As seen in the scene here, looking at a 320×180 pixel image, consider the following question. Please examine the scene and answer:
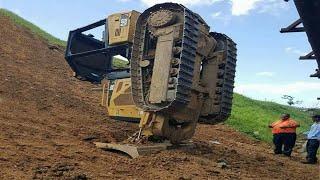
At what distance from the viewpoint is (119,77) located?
31.3ft

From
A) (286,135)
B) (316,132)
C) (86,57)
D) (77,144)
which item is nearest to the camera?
(77,144)

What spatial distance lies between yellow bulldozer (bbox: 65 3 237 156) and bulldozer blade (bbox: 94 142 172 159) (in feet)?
1.02

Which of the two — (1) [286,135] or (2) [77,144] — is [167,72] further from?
(1) [286,135]

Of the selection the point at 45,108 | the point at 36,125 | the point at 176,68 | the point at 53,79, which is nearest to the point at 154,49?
the point at 176,68

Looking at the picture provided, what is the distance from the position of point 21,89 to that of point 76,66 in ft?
7.76

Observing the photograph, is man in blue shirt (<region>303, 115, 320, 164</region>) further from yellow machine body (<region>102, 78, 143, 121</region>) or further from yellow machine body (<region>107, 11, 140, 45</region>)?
yellow machine body (<region>107, 11, 140, 45</region>)

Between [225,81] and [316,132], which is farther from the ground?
[225,81]

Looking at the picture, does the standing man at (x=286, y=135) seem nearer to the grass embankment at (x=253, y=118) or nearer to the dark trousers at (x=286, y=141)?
the dark trousers at (x=286, y=141)

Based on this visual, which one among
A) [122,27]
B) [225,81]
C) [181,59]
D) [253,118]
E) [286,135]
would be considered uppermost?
[122,27]

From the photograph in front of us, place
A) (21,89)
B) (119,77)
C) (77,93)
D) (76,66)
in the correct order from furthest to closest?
(77,93), (21,89), (76,66), (119,77)

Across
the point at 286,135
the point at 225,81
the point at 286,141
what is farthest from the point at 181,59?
the point at 286,141

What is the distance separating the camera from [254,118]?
18.7 meters

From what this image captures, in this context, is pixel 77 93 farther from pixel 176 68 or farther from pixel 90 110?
pixel 176 68

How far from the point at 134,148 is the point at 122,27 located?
273cm
